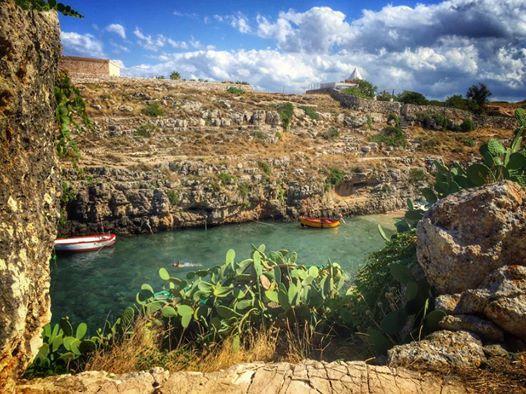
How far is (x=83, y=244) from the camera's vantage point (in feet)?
71.0

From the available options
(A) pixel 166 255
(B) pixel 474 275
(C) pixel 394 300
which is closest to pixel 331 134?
(A) pixel 166 255

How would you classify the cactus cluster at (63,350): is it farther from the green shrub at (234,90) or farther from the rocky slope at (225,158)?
the green shrub at (234,90)

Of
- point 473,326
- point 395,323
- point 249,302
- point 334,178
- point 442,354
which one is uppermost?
point 473,326

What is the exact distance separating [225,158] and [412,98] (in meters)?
33.1

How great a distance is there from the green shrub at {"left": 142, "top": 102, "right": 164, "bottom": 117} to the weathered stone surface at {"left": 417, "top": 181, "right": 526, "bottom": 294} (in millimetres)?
31095

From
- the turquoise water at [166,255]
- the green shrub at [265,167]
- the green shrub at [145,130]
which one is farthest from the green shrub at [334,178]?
the green shrub at [145,130]

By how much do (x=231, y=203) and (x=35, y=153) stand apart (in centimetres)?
2491

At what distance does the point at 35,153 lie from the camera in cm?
366

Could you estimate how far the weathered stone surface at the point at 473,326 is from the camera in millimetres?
3957

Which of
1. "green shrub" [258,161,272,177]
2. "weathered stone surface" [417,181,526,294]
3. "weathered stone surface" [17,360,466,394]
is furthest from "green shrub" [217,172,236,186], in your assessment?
"weathered stone surface" [17,360,466,394]

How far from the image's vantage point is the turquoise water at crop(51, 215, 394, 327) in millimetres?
15738

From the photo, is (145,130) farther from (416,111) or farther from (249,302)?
(416,111)

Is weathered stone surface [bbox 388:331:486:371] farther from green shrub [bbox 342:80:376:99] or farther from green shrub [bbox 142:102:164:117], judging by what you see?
green shrub [bbox 342:80:376:99]

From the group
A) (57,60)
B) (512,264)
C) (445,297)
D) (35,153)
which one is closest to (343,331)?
(445,297)
